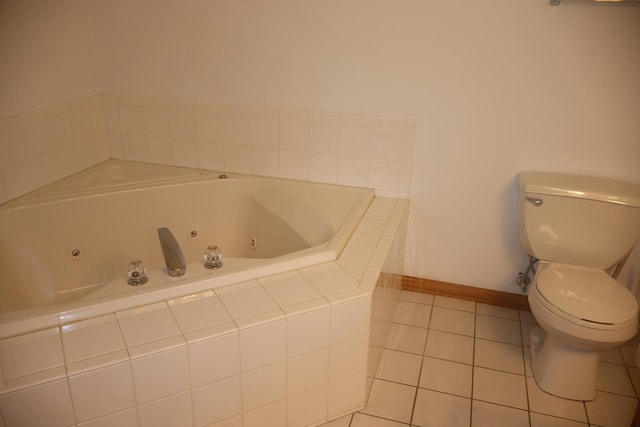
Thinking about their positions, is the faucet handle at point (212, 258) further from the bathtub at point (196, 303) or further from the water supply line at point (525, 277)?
the water supply line at point (525, 277)

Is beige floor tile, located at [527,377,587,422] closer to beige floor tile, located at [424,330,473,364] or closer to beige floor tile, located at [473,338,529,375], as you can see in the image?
beige floor tile, located at [473,338,529,375]

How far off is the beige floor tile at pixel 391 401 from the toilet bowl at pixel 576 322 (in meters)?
0.56

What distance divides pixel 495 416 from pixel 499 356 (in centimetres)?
38

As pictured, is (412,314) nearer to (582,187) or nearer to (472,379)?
(472,379)

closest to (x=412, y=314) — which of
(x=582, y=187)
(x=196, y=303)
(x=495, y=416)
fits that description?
(x=495, y=416)

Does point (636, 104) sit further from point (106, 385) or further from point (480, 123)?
point (106, 385)

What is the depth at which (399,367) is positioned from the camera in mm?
2205

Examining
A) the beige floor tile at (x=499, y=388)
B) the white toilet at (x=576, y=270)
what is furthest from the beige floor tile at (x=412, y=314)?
the white toilet at (x=576, y=270)

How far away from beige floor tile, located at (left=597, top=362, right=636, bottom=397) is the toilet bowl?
118 mm

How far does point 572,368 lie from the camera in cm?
204

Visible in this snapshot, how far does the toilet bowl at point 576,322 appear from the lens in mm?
1881

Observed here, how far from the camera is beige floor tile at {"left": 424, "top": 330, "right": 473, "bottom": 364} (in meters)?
2.29

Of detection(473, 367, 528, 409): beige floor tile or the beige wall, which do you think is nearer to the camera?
detection(473, 367, 528, 409): beige floor tile

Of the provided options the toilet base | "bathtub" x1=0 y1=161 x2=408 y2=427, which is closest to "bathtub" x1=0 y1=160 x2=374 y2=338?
"bathtub" x1=0 y1=161 x2=408 y2=427
